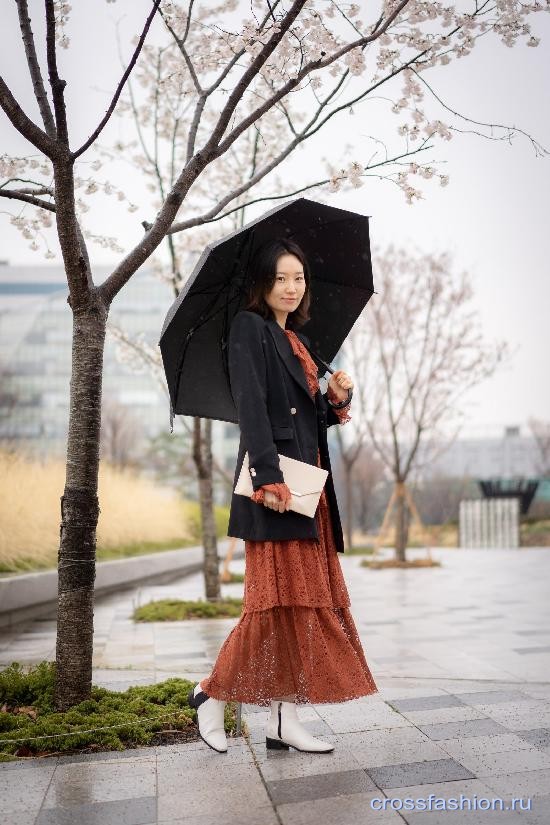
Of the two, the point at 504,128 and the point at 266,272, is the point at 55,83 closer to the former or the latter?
the point at 266,272

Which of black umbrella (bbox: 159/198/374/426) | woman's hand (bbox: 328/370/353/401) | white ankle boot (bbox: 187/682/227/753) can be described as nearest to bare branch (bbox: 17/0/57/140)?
black umbrella (bbox: 159/198/374/426)

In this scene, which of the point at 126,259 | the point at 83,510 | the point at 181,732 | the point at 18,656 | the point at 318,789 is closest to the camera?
the point at 318,789

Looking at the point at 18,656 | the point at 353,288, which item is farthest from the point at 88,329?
the point at 18,656

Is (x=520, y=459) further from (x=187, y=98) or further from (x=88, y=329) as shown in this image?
(x=88, y=329)

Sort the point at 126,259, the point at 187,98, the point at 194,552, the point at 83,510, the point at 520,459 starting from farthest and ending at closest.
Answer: the point at 520,459 → the point at 194,552 → the point at 187,98 → the point at 126,259 → the point at 83,510

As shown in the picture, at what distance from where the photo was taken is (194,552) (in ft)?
45.3

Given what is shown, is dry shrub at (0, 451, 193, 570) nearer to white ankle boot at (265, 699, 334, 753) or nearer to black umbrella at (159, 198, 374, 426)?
black umbrella at (159, 198, 374, 426)

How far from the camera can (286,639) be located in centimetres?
293

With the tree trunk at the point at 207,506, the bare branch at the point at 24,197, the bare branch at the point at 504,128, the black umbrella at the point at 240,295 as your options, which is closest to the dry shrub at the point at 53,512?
the tree trunk at the point at 207,506

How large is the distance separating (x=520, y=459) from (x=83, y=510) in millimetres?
32005

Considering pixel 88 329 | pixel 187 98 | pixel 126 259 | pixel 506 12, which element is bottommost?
pixel 88 329

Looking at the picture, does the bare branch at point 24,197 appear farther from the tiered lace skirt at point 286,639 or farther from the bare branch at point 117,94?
the tiered lace skirt at point 286,639

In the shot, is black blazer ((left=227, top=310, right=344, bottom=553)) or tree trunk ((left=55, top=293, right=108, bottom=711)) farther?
tree trunk ((left=55, top=293, right=108, bottom=711))

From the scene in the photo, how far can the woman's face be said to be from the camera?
311 cm
